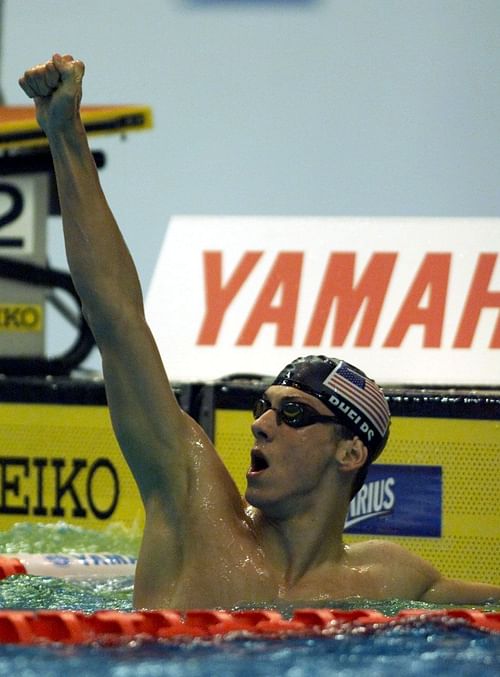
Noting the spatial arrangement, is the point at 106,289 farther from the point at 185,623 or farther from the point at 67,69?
the point at 185,623

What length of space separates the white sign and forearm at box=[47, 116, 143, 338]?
3261mm

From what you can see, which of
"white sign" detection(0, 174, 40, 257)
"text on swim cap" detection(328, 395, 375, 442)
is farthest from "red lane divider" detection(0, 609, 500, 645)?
"white sign" detection(0, 174, 40, 257)

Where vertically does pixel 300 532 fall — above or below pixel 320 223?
below

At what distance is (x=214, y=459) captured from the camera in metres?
2.65

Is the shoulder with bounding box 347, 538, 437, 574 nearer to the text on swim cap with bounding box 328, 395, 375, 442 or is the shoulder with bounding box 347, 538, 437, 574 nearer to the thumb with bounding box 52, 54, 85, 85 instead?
the text on swim cap with bounding box 328, 395, 375, 442

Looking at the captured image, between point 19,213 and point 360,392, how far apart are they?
3.33 m

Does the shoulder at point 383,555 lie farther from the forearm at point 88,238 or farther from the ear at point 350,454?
the forearm at point 88,238

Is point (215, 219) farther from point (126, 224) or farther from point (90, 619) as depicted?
point (90, 619)

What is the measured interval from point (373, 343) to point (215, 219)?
42.5 inches

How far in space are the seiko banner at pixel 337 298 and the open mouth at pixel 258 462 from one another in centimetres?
258

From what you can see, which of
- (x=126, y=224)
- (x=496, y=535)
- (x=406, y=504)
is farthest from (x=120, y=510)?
(x=126, y=224)

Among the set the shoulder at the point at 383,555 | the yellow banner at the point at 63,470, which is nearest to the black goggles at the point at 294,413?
the shoulder at the point at 383,555

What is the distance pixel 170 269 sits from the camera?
5.87m

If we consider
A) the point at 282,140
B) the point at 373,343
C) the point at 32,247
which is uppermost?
the point at 282,140
